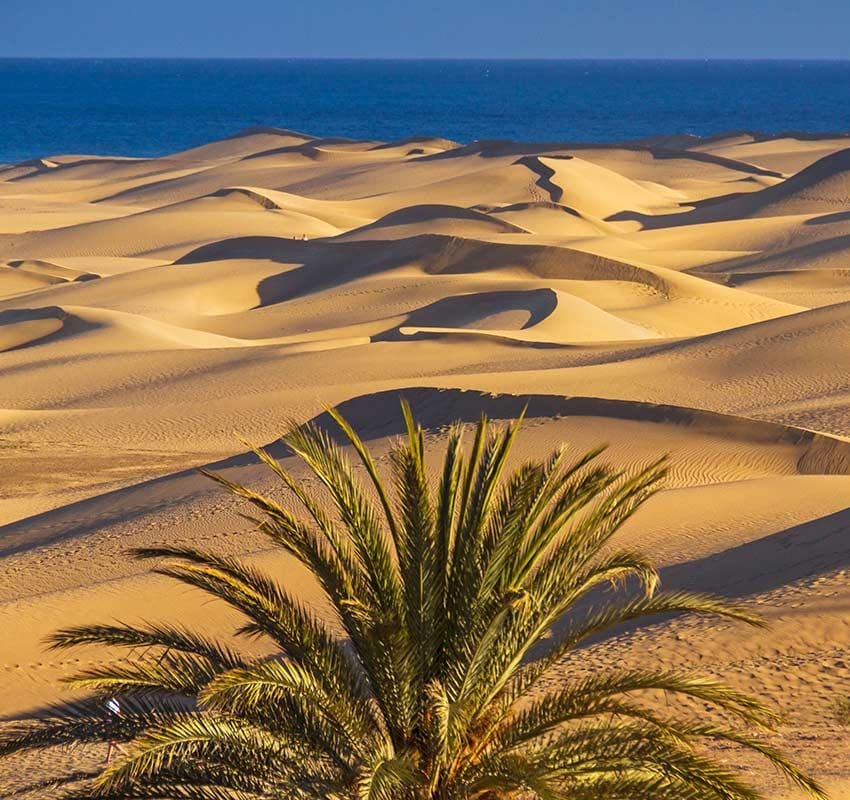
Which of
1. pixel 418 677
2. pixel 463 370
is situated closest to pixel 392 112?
pixel 463 370

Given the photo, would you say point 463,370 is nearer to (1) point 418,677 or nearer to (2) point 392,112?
(1) point 418,677

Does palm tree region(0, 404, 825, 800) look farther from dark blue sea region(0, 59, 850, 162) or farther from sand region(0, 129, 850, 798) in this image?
dark blue sea region(0, 59, 850, 162)

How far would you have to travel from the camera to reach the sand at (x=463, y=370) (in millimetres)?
11336

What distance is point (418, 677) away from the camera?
20.9ft

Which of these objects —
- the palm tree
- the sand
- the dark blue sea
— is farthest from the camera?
the dark blue sea

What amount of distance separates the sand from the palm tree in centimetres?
170

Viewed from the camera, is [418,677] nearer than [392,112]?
Yes

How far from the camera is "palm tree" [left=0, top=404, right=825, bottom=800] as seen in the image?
6.08 m

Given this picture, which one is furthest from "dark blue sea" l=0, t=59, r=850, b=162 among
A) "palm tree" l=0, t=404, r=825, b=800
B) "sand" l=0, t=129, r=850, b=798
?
"palm tree" l=0, t=404, r=825, b=800

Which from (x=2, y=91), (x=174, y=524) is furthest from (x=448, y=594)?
(x=2, y=91)

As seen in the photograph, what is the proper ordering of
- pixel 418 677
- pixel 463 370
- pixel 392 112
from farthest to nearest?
1. pixel 392 112
2. pixel 463 370
3. pixel 418 677

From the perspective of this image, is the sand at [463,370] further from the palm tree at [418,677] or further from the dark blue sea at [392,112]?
the dark blue sea at [392,112]

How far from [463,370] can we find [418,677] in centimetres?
1712

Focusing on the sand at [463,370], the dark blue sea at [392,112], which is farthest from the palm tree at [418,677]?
the dark blue sea at [392,112]
